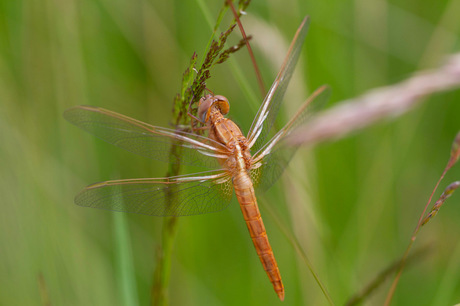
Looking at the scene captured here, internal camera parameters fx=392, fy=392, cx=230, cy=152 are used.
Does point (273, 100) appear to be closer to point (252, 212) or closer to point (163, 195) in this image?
point (252, 212)

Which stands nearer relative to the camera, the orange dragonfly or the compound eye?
the orange dragonfly

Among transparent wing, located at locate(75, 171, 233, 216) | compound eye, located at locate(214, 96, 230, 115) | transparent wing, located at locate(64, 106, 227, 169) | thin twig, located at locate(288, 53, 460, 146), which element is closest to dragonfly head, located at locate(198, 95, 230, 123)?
compound eye, located at locate(214, 96, 230, 115)

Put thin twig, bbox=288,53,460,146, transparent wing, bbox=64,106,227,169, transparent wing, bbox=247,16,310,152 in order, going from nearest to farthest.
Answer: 1. thin twig, bbox=288,53,460,146
2. transparent wing, bbox=64,106,227,169
3. transparent wing, bbox=247,16,310,152

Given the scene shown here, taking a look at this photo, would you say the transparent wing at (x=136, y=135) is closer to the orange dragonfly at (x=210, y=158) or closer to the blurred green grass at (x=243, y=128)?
the orange dragonfly at (x=210, y=158)

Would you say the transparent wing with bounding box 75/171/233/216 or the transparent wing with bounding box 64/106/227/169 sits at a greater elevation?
the transparent wing with bounding box 64/106/227/169

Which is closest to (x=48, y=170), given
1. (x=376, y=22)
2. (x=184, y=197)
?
(x=184, y=197)

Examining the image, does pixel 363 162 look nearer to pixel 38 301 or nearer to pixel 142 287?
pixel 142 287

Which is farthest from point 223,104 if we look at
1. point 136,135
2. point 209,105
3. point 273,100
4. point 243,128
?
point 243,128

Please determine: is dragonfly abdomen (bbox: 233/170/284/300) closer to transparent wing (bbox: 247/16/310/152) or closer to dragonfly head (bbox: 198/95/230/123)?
transparent wing (bbox: 247/16/310/152)

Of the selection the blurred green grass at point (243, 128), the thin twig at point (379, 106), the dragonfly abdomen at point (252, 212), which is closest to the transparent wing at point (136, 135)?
the dragonfly abdomen at point (252, 212)
